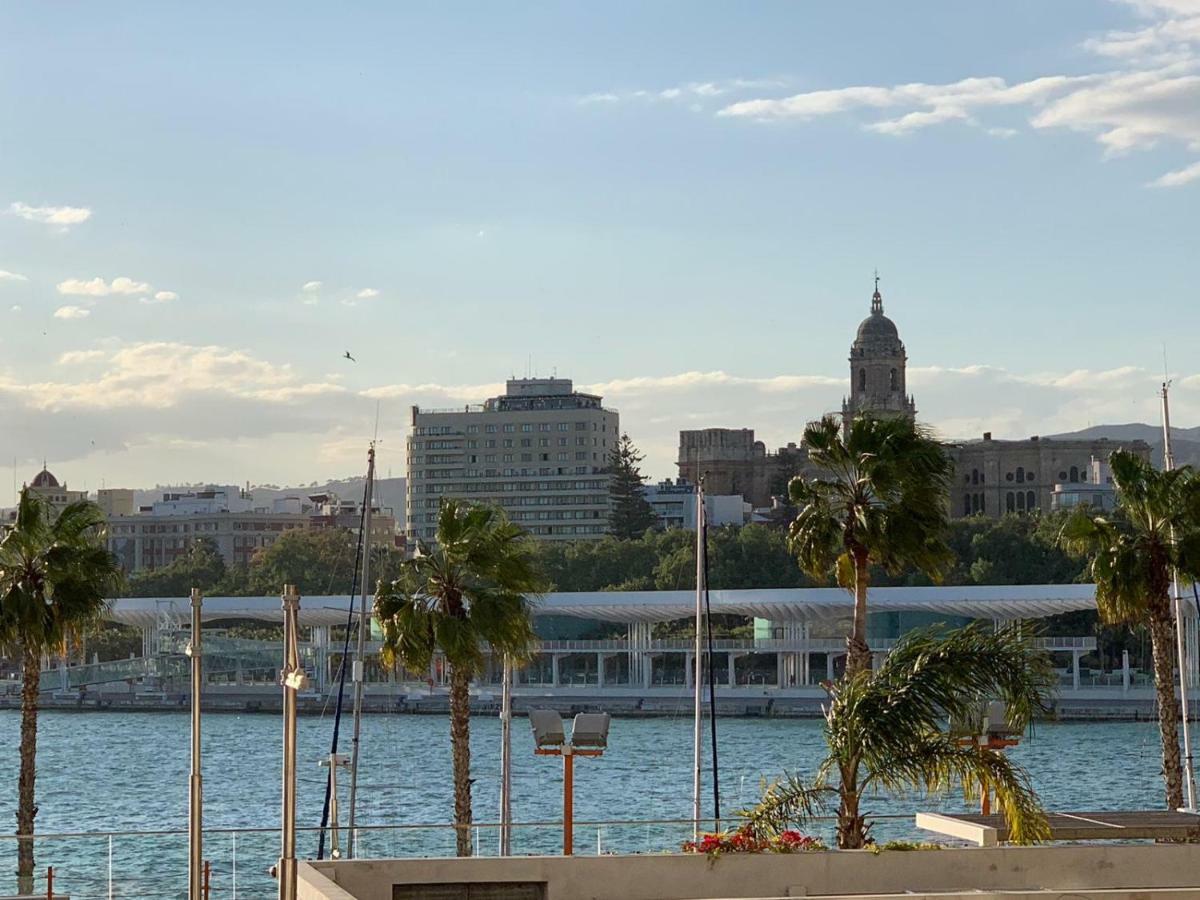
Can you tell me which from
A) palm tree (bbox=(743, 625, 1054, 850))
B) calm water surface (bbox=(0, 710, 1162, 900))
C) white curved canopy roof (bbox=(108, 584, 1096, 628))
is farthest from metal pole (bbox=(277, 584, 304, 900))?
white curved canopy roof (bbox=(108, 584, 1096, 628))

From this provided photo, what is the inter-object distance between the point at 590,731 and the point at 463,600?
23.7 ft

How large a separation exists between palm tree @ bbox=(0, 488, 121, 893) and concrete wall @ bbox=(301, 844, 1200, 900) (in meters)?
16.9

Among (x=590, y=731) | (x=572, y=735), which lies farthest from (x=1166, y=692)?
(x=572, y=735)

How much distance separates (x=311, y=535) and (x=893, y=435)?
14526cm

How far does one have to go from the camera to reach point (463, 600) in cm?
3412

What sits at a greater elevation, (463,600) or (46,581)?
(46,581)

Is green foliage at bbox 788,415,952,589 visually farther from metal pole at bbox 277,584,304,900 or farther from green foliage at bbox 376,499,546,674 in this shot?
metal pole at bbox 277,584,304,900

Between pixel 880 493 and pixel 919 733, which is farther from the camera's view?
pixel 880 493

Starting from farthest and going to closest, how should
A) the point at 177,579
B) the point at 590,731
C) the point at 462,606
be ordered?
the point at 177,579
the point at 462,606
the point at 590,731

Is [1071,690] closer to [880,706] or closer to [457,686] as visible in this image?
[457,686]

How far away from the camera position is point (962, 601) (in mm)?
106875

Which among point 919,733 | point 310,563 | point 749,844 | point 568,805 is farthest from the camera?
point 310,563

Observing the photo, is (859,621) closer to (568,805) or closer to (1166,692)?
(1166,692)

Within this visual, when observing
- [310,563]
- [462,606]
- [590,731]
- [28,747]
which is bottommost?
[28,747]
